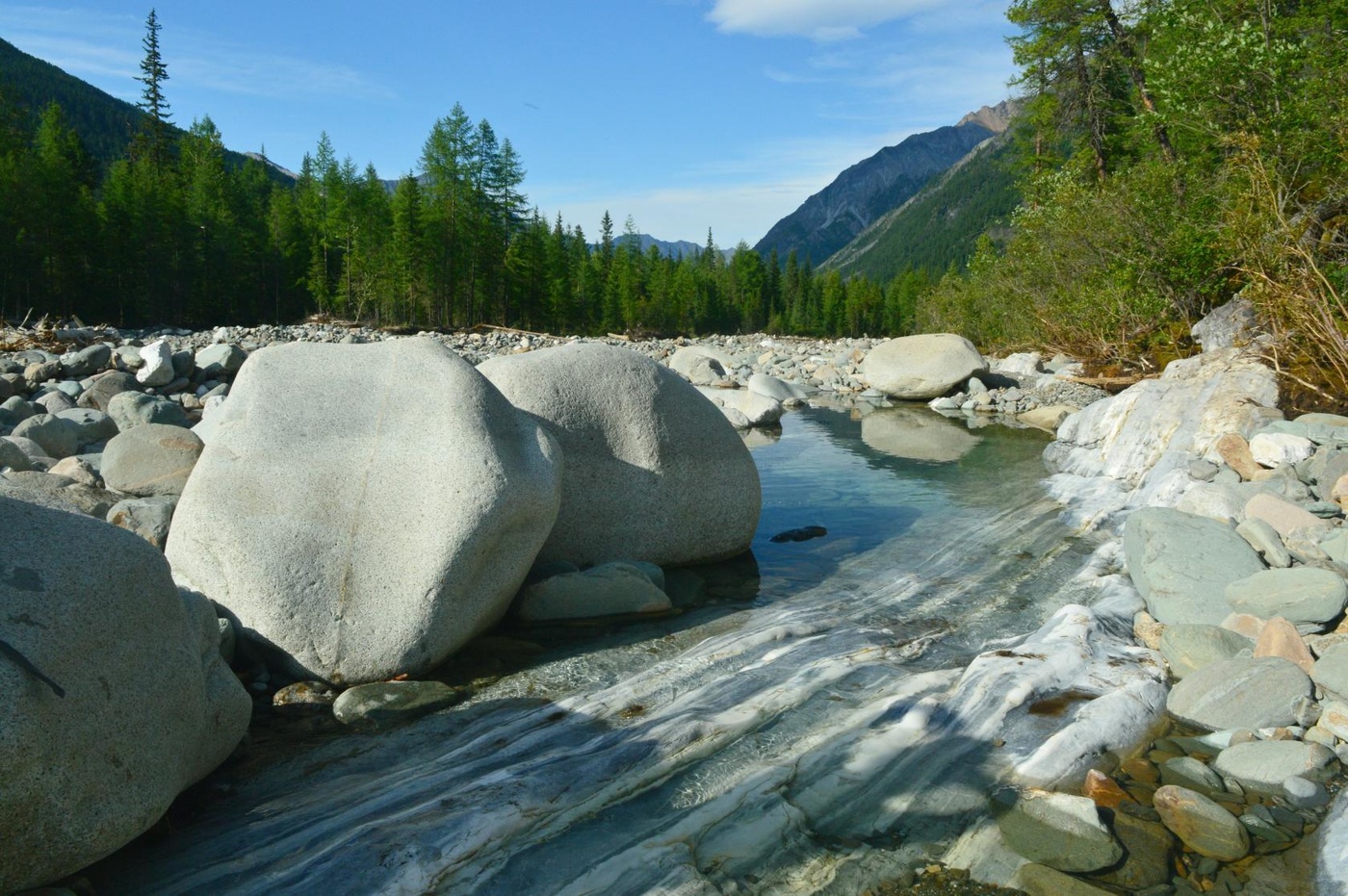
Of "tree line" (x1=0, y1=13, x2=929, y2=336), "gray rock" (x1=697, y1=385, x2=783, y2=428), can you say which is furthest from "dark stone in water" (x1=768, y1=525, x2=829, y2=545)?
"tree line" (x1=0, y1=13, x2=929, y2=336)

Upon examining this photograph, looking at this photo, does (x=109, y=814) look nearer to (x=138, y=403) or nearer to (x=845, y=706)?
(x=845, y=706)

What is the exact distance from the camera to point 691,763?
427 cm

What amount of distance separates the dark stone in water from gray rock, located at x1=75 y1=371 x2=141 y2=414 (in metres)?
9.90

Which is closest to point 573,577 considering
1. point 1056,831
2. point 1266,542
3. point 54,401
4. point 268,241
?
point 1056,831

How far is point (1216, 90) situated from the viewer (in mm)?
15273

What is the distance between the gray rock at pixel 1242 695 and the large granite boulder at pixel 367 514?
4019 millimetres

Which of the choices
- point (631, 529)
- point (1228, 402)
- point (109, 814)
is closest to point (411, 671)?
point (109, 814)

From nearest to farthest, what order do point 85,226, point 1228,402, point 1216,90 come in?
point 1228,402
point 1216,90
point 85,226

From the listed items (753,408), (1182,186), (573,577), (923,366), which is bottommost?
(573,577)

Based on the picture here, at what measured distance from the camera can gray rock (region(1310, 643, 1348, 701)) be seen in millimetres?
4613

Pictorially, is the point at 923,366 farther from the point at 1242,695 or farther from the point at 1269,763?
the point at 1269,763

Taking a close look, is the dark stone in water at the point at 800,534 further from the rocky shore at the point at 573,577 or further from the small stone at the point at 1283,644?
the small stone at the point at 1283,644

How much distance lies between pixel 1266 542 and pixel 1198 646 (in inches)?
62.0

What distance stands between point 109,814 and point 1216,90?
1833cm
